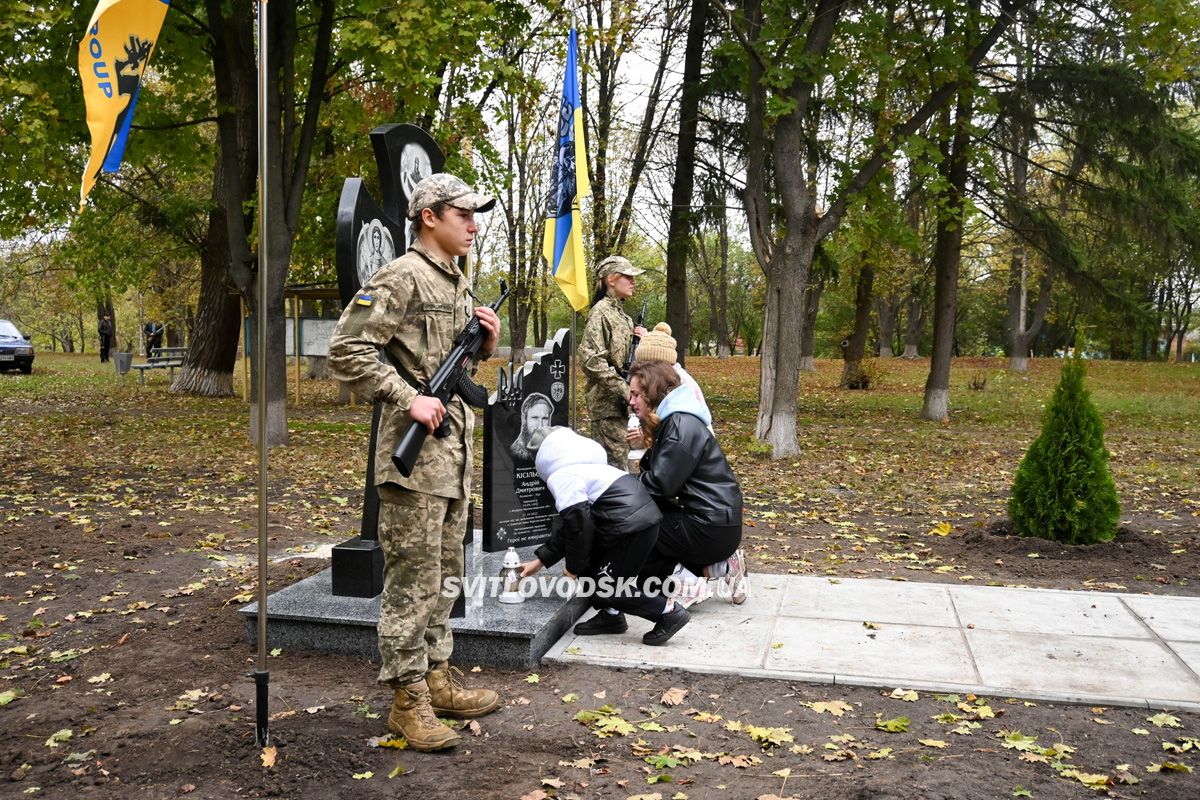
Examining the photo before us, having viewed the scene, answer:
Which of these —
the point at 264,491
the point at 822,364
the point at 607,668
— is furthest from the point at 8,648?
the point at 822,364

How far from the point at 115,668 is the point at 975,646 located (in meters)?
4.48

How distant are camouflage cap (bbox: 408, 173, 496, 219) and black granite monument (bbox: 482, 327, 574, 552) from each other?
2589mm

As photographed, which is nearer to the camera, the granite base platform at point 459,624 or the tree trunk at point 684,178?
the granite base platform at point 459,624

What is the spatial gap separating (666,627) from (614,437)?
2.33 metres

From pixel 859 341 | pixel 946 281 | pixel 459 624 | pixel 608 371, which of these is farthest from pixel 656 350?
pixel 859 341

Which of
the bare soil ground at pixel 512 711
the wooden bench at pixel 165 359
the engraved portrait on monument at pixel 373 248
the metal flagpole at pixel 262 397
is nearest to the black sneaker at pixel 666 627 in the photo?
the bare soil ground at pixel 512 711

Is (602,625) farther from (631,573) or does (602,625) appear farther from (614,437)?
(614,437)

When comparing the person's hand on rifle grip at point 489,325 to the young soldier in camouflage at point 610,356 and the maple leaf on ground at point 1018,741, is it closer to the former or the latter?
the maple leaf on ground at point 1018,741

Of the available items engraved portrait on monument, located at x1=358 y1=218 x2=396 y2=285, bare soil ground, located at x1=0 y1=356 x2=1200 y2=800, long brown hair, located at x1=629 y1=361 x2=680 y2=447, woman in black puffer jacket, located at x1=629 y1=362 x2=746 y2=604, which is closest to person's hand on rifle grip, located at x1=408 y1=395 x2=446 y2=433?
bare soil ground, located at x1=0 y1=356 x2=1200 y2=800

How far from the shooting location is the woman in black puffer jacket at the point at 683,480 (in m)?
5.42

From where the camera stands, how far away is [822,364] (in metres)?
37.4

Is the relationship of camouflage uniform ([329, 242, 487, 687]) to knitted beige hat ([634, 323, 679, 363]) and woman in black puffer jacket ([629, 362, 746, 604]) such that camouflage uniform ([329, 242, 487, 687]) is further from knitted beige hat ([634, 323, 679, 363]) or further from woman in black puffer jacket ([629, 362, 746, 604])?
knitted beige hat ([634, 323, 679, 363])

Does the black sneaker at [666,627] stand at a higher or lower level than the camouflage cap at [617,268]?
lower

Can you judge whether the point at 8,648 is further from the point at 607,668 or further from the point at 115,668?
the point at 607,668
